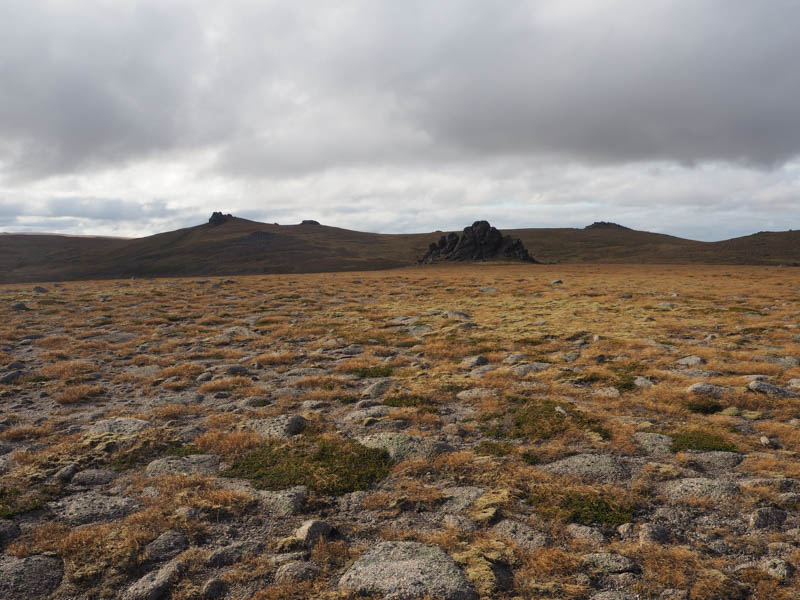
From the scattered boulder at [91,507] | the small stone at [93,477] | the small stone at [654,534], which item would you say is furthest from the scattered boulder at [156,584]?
the small stone at [654,534]

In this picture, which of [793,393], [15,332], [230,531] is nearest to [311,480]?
[230,531]

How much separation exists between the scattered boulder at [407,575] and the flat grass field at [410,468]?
0.04 m

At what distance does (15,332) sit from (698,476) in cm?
3038

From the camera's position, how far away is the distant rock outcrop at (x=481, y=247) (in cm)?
13512

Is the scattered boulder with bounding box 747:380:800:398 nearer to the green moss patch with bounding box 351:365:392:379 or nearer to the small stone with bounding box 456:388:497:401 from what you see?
the small stone with bounding box 456:388:497:401

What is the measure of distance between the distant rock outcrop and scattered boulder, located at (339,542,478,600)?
425 feet

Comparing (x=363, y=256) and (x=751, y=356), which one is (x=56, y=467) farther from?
(x=363, y=256)

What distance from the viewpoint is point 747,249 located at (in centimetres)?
16288

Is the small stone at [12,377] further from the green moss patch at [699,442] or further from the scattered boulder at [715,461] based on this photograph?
the scattered boulder at [715,461]

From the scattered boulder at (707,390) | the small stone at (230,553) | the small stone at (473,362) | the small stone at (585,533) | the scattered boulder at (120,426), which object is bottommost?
the small stone at (230,553)

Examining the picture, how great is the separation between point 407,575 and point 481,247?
13619 cm

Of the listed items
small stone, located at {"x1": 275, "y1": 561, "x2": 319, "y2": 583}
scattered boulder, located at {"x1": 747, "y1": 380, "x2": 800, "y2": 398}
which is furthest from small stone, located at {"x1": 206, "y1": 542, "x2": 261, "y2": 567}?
scattered boulder, located at {"x1": 747, "y1": 380, "x2": 800, "y2": 398}

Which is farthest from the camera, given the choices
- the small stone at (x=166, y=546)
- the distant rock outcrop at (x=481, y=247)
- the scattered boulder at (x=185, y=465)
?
the distant rock outcrop at (x=481, y=247)

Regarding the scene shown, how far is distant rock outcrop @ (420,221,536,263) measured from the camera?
Answer: 135 m
